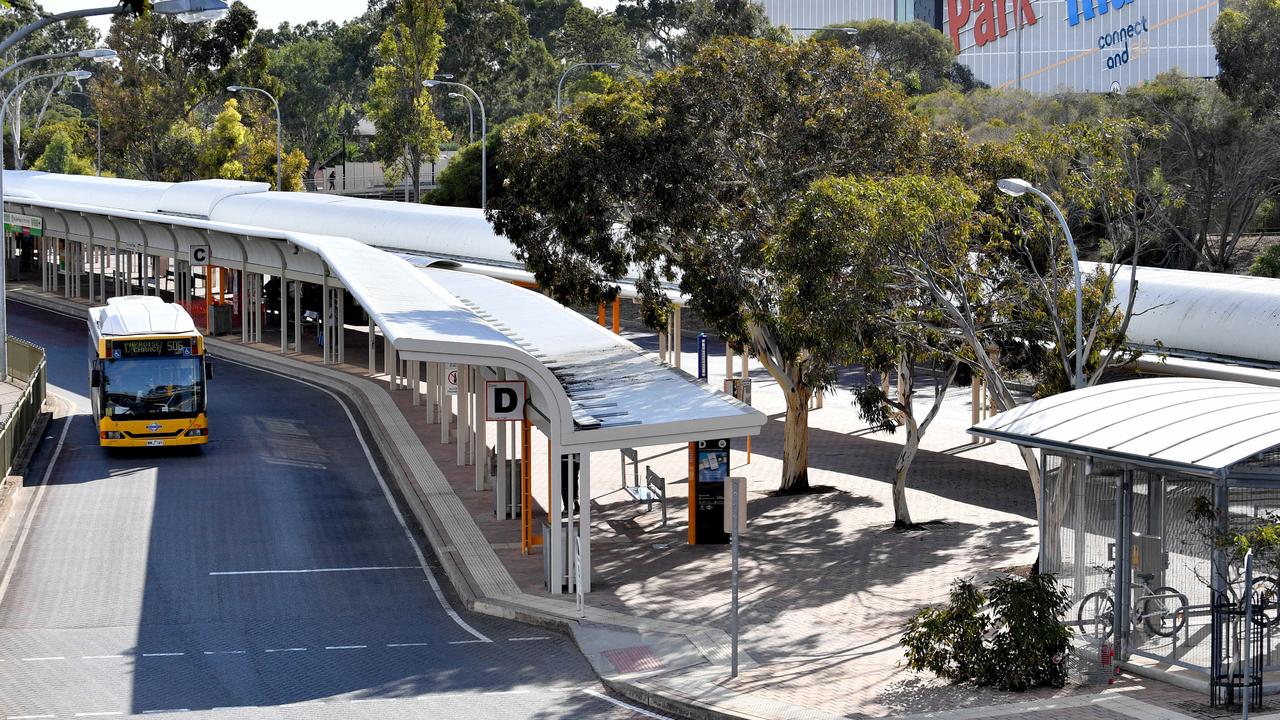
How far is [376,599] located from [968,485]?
43.3ft

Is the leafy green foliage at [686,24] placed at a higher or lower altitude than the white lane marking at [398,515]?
higher

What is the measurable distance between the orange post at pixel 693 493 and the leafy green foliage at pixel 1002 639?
677 centimetres

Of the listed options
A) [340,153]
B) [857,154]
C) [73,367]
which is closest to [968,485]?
[857,154]

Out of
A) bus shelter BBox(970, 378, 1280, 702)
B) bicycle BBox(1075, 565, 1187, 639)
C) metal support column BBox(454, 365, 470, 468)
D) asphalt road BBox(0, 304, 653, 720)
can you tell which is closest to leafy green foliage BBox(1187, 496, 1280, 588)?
bus shelter BBox(970, 378, 1280, 702)

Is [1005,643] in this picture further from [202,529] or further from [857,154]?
[202,529]

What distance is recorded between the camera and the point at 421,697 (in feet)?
51.7

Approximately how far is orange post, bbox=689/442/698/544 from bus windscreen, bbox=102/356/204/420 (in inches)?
484

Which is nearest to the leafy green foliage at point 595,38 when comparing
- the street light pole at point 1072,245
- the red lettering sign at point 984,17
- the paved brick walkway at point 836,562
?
the red lettering sign at point 984,17

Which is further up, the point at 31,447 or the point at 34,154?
the point at 34,154

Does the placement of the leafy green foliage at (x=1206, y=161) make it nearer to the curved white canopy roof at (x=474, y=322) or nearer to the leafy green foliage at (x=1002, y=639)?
the curved white canopy roof at (x=474, y=322)

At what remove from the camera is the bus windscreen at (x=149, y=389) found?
30.1 m

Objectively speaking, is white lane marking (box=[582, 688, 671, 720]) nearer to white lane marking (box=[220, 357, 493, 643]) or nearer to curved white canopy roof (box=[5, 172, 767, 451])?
white lane marking (box=[220, 357, 493, 643])

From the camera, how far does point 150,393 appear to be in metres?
30.2

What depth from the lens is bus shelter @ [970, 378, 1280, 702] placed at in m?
14.6
